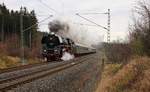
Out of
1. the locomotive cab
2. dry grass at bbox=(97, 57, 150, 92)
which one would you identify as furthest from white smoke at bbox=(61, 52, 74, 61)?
dry grass at bbox=(97, 57, 150, 92)

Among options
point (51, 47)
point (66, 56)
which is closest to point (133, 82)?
point (51, 47)

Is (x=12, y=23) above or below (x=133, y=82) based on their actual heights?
above

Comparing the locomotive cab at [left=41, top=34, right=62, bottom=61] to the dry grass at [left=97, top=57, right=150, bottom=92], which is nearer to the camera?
the dry grass at [left=97, top=57, right=150, bottom=92]

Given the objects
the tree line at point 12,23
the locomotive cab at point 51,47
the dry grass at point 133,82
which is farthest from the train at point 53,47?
the tree line at point 12,23

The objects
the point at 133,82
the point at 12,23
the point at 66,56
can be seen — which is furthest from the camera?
the point at 12,23

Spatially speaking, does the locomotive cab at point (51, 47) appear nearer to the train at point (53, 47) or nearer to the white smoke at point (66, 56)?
the train at point (53, 47)

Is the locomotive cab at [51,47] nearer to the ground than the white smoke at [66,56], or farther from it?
farther from it

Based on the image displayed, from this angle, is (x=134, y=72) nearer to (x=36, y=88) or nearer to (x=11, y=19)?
(x=36, y=88)

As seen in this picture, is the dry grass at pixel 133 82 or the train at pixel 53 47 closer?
the dry grass at pixel 133 82

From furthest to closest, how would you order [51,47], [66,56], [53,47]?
[66,56], [51,47], [53,47]

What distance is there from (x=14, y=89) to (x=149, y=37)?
511 inches

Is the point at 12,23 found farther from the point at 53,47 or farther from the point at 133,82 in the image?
the point at 133,82

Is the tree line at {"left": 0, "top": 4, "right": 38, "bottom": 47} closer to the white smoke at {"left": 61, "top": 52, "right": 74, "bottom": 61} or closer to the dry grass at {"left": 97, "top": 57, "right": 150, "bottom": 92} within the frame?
the white smoke at {"left": 61, "top": 52, "right": 74, "bottom": 61}

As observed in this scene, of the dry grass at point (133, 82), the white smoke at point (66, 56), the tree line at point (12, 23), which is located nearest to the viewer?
the dry grass at point (133, 82)
